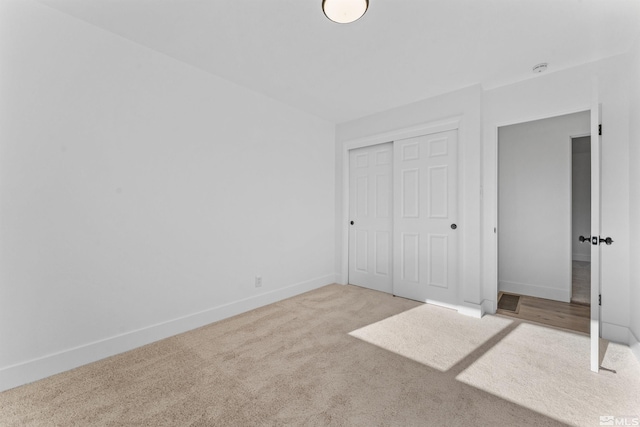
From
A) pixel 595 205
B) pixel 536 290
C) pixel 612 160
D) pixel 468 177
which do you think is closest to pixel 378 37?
pixel 468 177

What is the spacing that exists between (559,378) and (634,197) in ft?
5.40

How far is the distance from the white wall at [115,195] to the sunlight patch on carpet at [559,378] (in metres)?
2.37

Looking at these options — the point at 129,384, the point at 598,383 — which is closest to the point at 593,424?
the point at 598,383

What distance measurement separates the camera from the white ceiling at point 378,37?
192 cm

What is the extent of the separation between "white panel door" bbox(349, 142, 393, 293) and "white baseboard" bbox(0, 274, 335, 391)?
1.46 m

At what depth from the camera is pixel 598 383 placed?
185 cm

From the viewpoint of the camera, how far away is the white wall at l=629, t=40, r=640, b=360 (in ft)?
7.27

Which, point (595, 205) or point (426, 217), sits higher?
point (595, 205)

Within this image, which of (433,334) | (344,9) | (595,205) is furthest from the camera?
(433,334)

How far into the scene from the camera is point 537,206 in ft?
12.3

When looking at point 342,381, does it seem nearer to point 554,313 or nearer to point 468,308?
point 468,308

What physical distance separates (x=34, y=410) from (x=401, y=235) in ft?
11.6

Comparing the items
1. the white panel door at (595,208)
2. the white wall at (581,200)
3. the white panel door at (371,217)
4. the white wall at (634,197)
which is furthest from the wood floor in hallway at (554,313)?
the white wall at (581,200)

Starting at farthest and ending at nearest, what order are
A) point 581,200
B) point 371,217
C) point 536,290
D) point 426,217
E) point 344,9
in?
point 581,200, point 371,217, point 536,290, point 426,217, point 344,9
